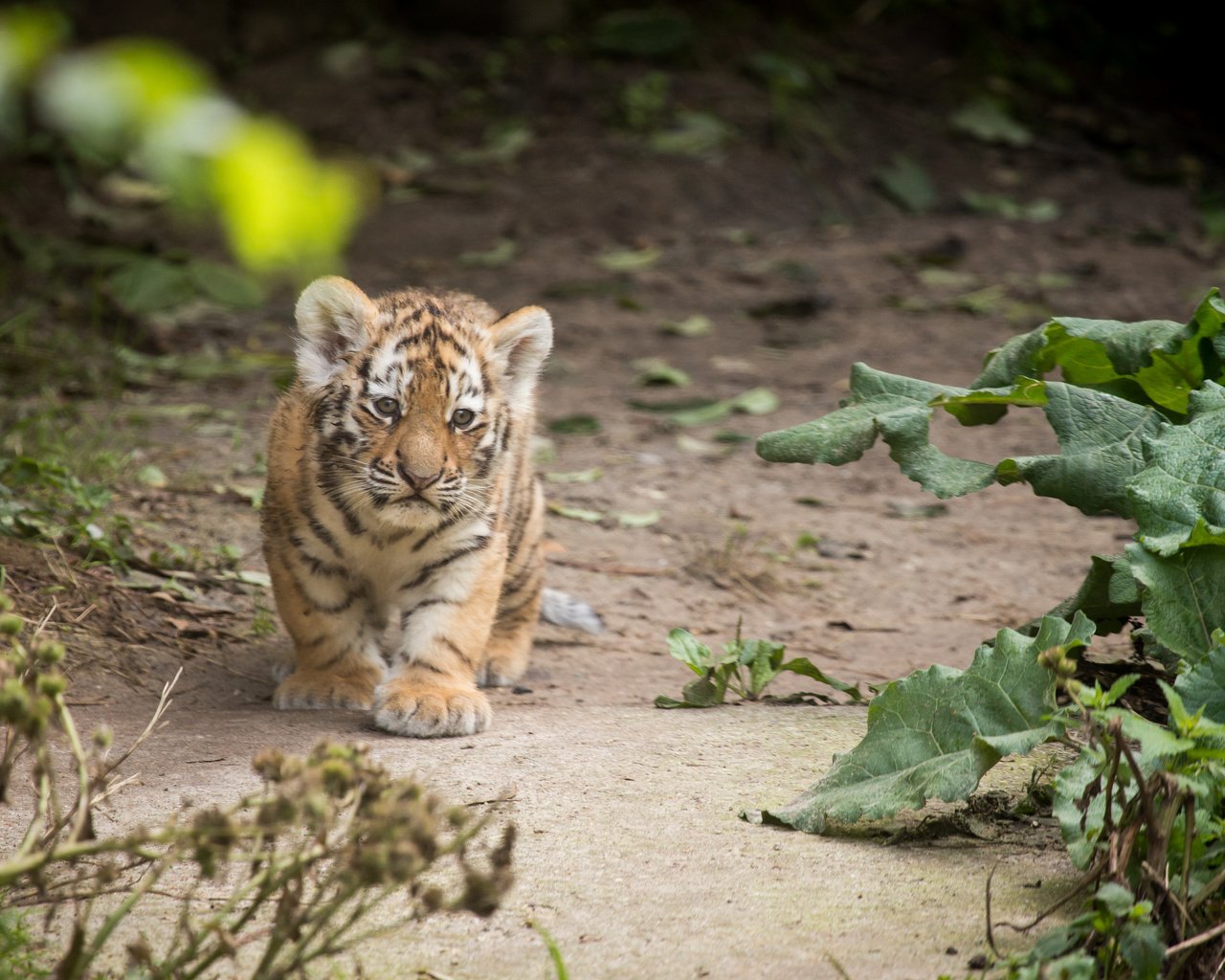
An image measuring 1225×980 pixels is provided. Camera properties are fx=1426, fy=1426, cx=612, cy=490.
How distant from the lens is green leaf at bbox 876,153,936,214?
10.5 m

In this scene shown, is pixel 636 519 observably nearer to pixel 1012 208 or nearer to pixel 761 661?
pixel 761 661

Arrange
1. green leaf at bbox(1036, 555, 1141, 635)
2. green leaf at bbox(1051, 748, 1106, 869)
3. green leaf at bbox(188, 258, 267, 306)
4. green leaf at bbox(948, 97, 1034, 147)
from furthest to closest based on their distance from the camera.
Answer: green leaf at bbox(948, 97, 1034, 147) → green leaf at bbox(188, 258, 267, 306) → green leaf at bbox(1036, 555, 1141, 635) → green leaf at bbox(1051, 748, 1106, 869)

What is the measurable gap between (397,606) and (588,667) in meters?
0.69

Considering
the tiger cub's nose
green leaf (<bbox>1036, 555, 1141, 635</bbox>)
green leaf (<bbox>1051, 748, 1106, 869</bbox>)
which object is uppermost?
green leaf (<bbox>1051, 748, 1106, 869</bbox>)

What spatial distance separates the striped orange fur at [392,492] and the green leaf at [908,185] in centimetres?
695

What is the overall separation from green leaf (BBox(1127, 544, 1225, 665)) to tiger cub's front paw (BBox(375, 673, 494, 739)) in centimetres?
165

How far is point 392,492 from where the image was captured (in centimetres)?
368

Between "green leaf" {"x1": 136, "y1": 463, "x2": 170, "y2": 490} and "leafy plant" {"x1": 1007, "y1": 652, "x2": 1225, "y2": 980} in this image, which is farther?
"green leaf" {"x1": 136, "y1": 463, "x2": 170, "y2": 490}

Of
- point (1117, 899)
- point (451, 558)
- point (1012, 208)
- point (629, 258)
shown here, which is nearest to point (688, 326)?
point (629, 258)

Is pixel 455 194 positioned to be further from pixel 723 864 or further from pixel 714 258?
pixel 723 864

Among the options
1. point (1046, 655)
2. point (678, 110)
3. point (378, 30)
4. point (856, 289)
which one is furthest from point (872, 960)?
point (378, 30)

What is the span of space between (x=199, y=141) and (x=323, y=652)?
92.2 inches

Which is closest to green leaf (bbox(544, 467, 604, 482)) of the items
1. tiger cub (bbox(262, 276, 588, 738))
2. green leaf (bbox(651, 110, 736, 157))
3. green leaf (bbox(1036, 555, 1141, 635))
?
tiger cub (bbox(262, 276, 588, 738))

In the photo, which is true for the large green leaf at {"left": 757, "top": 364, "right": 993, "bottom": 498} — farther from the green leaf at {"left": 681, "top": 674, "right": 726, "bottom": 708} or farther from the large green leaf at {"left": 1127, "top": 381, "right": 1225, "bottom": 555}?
the green leaf at {"left": 681, "top": 674, "right": 726, "bottom": 708}
